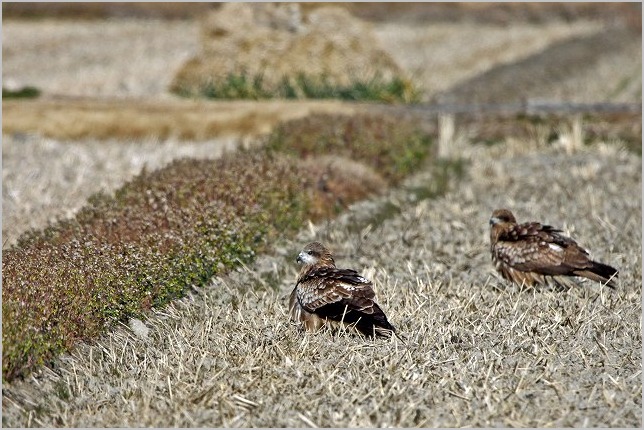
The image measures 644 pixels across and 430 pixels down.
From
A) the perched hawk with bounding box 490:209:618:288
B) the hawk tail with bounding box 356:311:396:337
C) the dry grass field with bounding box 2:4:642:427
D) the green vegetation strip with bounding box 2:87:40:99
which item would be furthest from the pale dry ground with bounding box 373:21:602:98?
the hawk tail with bounding box 356:311:396:337

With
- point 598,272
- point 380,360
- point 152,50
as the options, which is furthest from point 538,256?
→ point 152,50

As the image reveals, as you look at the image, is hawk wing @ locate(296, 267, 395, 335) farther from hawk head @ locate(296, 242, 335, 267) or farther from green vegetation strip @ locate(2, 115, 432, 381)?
green vegetation strip @ locate(2, 115, 432, 381)

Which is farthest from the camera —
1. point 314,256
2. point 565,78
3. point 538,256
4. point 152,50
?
point 152,50

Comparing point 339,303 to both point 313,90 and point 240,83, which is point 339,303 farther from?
point 240,83

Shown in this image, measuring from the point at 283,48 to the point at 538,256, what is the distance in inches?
587

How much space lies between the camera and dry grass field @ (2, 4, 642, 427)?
5.64 m

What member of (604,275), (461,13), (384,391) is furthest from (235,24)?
(461,13)

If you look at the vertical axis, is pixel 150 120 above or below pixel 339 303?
below

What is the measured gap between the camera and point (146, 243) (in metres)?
7.41

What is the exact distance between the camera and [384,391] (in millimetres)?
5754

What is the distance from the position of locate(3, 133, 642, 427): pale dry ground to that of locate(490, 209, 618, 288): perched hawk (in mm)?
162

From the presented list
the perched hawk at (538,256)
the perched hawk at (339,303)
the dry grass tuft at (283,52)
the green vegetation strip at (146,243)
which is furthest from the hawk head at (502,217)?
the dry grass tuft at (283,52)

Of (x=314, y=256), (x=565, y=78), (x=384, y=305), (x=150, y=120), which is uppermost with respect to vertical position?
(x=314, y=256)

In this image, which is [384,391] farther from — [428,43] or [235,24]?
[428,43]
